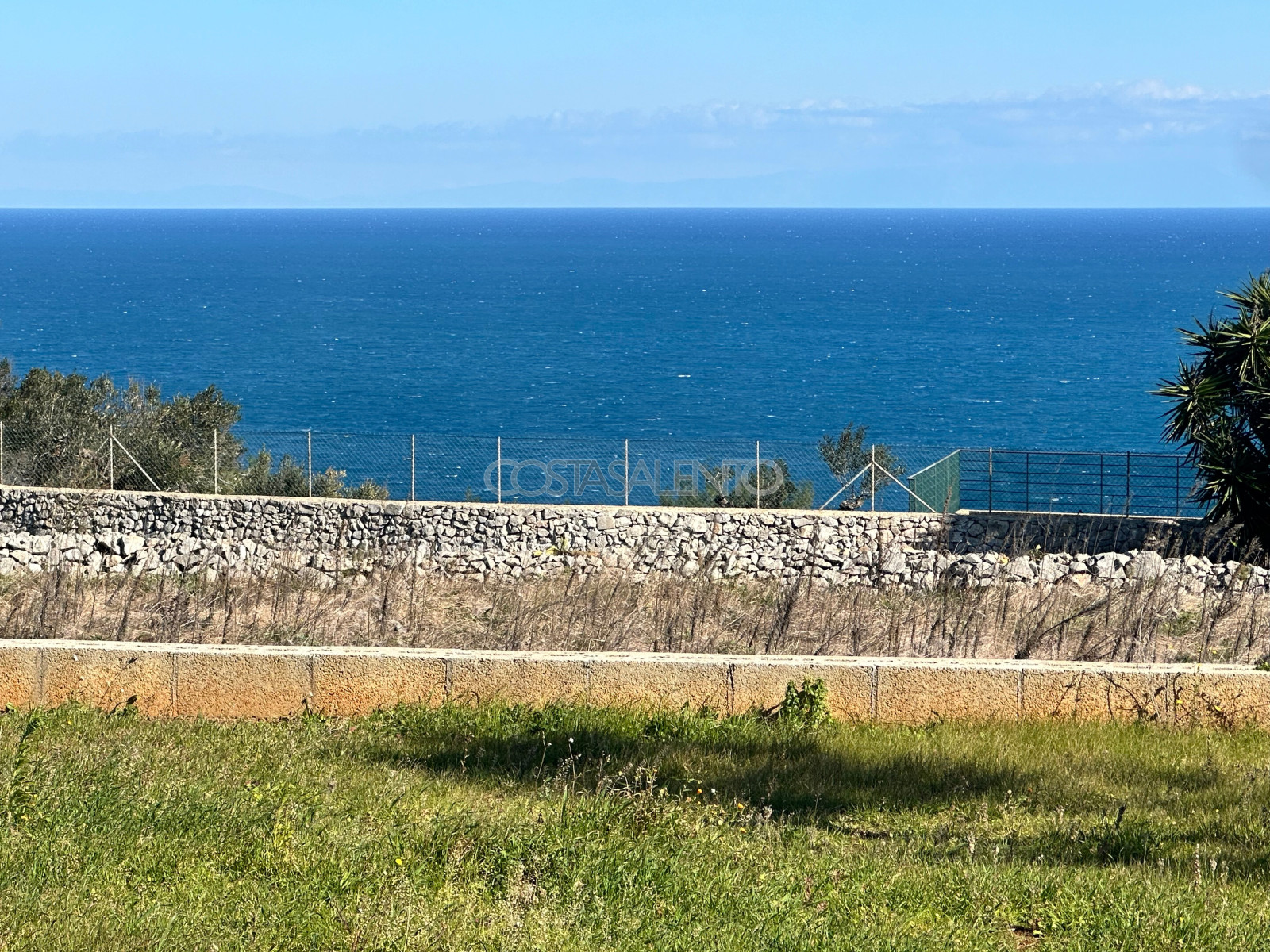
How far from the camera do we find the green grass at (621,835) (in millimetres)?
5133

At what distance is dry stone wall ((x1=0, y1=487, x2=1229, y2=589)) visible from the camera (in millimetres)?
22656

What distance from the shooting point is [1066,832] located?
655 centimetres

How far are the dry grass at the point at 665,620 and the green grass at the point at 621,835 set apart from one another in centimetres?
293

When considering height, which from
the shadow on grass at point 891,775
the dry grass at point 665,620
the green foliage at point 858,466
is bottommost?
the green foliage at point 858,466

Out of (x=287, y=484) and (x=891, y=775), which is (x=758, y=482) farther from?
(x=891, y=775)

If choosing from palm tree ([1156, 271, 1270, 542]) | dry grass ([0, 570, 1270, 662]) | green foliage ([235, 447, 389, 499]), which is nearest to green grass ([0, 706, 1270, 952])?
dry grass ([0, 570, 1270, 662])

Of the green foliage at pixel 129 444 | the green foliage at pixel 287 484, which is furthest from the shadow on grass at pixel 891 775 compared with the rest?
the green foliage at pixel 287 484

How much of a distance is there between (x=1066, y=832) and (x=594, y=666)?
3138mm

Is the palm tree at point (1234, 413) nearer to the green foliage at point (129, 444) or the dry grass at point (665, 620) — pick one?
the dry grass at point (665, 620)

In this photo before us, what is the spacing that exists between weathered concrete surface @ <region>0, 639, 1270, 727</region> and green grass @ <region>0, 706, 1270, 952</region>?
209mm

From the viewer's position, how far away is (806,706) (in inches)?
330

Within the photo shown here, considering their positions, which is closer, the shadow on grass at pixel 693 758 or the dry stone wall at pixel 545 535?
the shadow on grass at pixel 693 758

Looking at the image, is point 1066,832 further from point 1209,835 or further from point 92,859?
point 92,859

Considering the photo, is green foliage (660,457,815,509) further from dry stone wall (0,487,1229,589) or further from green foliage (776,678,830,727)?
green foliage (776,678,830,727)
